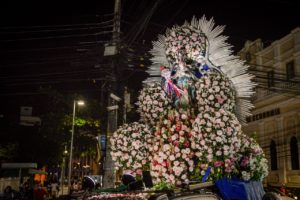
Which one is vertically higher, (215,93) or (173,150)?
(215,93)

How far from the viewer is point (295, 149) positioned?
25203mm

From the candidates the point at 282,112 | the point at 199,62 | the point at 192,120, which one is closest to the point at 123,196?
the point at 192,120

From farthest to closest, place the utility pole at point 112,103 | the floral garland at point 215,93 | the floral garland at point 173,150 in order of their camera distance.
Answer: the utility pole at point 112,103, the floral garland at point 215,93, the floral garland at point 173,150

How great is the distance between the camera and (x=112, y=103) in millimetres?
13867

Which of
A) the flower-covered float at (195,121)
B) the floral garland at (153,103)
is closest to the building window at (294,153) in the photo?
the flower-covered float at (195,121)

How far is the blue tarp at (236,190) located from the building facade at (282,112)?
18.9m

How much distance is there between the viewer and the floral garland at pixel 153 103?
769cm

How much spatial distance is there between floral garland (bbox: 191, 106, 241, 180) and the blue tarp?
383 mm

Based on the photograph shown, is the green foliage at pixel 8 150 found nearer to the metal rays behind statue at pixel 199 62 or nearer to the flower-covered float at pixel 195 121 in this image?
the flower-covered float at pixel 195 121

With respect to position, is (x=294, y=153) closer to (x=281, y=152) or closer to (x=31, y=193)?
(x=281, y=152)

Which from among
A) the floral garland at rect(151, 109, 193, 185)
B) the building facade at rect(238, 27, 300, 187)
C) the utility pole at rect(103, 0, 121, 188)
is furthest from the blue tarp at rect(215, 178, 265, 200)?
the building facade at rect(238, 27, 300, 187)

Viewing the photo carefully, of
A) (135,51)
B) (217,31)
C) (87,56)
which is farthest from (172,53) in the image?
(87,56)

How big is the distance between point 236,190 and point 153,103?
2.80m

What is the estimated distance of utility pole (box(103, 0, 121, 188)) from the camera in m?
13.3
